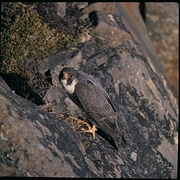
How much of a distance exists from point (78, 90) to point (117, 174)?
1.57 meters

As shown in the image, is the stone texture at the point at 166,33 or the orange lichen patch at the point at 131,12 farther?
the stone texture at the point at 166,33

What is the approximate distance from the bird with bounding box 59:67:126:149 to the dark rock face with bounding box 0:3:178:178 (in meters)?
0.21

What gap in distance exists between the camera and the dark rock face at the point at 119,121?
5.63 metres

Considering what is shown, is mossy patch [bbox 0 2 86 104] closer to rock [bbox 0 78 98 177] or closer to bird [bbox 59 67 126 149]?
bird [bbox 59 67 126 149]

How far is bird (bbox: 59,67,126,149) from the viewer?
7.76 metres

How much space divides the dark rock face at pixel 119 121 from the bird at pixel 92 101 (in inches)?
8.3

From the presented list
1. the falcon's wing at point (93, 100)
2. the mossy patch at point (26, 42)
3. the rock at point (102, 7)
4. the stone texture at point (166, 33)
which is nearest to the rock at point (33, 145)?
the falcon's wing at point (93, 100)

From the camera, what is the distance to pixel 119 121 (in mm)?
9172

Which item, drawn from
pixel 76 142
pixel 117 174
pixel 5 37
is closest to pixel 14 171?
pixel 76 142

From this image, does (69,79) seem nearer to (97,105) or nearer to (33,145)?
(97,105)

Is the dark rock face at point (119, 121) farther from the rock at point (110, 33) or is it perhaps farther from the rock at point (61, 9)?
the rock at point (61, 9)

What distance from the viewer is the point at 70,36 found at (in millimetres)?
10523

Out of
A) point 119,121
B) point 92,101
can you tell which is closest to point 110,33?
point 119,121

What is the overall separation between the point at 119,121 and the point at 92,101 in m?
1.55
